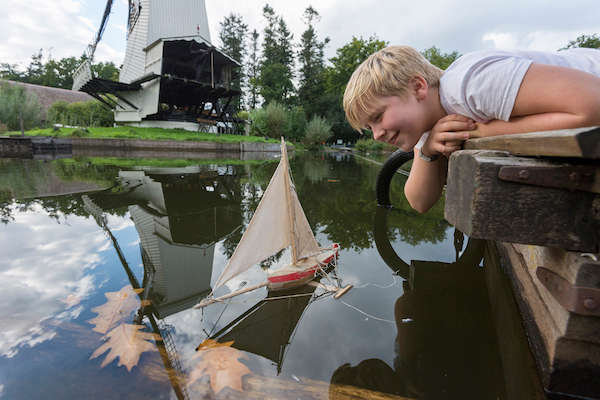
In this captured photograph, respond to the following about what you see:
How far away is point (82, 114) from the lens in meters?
33.5

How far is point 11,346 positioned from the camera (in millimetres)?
1653

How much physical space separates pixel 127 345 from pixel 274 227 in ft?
4.05

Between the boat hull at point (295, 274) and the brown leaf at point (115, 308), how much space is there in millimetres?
989

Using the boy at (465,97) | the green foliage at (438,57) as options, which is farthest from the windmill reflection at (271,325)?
the green foliage at (438,57)

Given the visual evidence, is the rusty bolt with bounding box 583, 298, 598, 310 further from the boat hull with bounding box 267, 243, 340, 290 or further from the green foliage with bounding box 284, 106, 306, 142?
the green foliage with bounding box 284, 106, 306, 142

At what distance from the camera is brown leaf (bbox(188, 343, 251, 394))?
1.39m

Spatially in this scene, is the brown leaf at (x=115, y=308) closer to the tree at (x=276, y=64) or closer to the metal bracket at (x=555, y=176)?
the metal bracket at (x=555, y=176)

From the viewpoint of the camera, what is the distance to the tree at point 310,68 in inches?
1713

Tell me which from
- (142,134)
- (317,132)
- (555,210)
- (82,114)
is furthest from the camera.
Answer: (82,114)

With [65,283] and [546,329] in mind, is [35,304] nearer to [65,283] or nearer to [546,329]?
[65,283]

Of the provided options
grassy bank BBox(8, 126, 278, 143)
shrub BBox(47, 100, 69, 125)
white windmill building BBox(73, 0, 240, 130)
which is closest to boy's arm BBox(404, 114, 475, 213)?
grassy bank BBox(8, 126, 278, 143)

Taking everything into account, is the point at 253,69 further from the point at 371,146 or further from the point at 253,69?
the point at 371,146

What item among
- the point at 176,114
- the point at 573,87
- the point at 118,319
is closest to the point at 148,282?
the point at 118,319

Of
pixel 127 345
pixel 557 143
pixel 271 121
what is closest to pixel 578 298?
pixel 557 143
